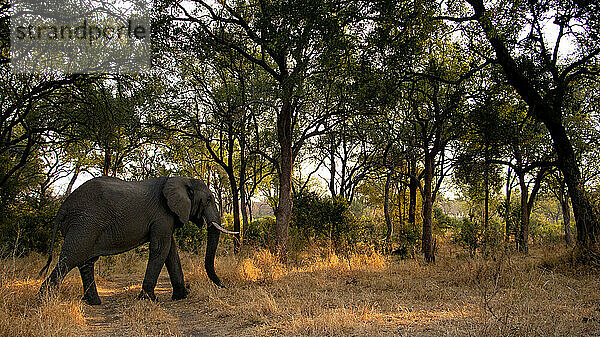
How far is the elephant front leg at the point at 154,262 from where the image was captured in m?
8.53

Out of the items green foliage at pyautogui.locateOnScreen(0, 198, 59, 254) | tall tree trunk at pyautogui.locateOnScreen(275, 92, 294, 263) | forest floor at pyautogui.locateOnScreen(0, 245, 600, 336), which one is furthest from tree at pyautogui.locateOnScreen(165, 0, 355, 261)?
green foliage at pyautogui.locateOnScreen(0, 198, 59, 254)

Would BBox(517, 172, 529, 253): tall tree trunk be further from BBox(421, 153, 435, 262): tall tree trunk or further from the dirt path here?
the dirt path

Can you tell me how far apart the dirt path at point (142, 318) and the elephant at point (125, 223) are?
1.61 feet

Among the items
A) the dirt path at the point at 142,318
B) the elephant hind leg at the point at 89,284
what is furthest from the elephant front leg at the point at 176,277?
the elephant hind leg at the point at 89,284

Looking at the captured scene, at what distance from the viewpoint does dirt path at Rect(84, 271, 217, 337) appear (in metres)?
6.16

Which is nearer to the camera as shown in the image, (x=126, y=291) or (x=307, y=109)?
(x=126, y=291)

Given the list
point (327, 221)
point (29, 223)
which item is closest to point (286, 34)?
point (327, 221)

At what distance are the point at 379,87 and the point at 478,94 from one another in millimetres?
3465

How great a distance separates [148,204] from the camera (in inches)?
354

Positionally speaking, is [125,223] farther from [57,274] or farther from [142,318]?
[142,318]

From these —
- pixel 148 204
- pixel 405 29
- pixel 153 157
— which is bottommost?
pixel 148 204

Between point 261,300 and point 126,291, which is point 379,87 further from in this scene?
point 126,291

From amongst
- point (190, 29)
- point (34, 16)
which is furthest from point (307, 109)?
point (34, 16)

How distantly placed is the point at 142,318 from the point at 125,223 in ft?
8.26
